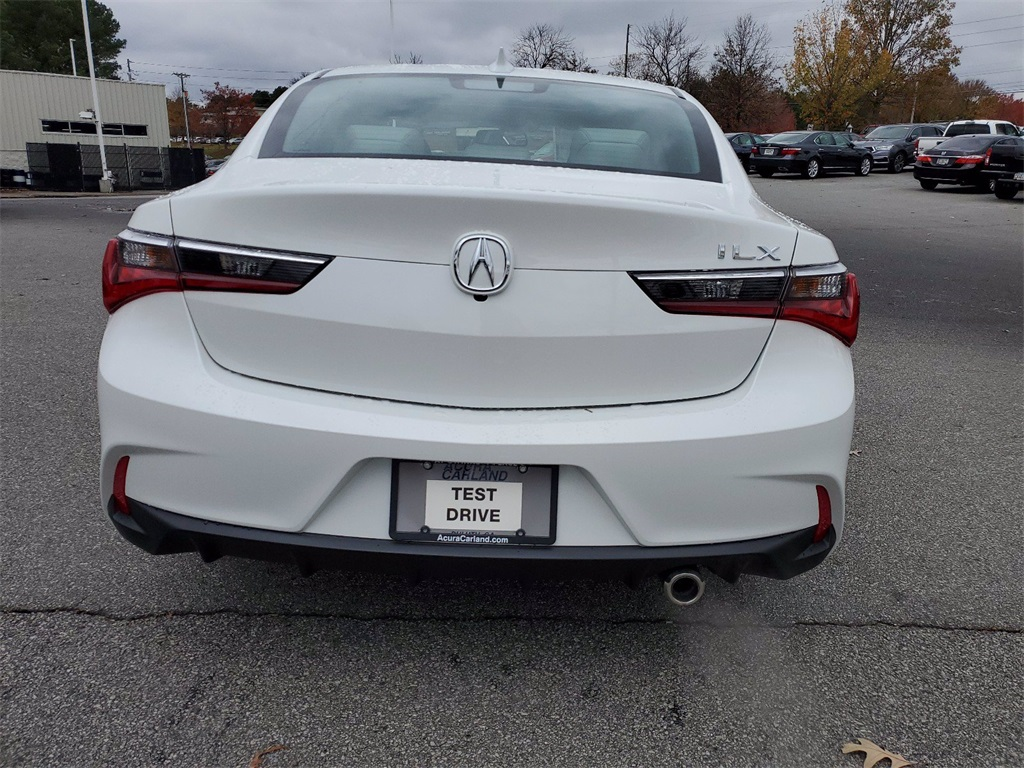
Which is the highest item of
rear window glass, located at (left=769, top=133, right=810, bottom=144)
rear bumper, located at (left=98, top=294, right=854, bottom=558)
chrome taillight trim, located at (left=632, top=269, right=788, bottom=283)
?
rear window glass, located at (left=769, top=133, right=810, bottom=144)

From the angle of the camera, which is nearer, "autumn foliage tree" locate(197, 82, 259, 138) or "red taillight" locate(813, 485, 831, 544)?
"red taillight" locate(813, 485, 831, 544)

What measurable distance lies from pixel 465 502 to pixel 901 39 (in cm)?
6233

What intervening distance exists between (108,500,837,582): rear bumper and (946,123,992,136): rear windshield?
29826 millimetres

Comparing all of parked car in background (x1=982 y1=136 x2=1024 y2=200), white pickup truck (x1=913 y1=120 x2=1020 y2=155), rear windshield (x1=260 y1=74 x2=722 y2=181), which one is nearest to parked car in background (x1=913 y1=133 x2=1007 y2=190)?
parked car in background (x1=982 y1=136 x2=1024 y2=200)

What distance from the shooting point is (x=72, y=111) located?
39.4 m

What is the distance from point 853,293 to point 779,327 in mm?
280

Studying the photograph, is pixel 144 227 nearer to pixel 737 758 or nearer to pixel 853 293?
pixel 853 293

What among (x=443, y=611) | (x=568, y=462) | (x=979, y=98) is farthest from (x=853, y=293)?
(x=979, y=98)

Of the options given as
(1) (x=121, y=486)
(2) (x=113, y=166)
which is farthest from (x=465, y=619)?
(2) (x=113, y=166)

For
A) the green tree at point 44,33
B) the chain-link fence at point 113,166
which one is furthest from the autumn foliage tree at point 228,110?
the chain-link fence at point 113,166

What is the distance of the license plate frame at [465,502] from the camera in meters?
1.96

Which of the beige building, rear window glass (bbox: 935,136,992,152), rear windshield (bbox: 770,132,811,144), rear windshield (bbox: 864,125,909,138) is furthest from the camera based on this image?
the beige building

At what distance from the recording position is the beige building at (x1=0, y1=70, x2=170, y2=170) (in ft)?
122

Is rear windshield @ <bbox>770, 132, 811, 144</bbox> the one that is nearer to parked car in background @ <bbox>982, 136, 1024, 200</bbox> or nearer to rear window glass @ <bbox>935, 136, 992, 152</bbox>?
rear window glass @ <bbox>935, 136, 992, 152</bbox>
